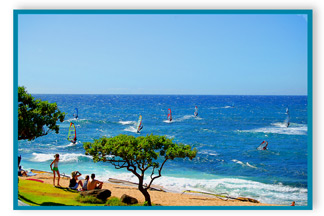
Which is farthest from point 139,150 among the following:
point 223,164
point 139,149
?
point 223,164

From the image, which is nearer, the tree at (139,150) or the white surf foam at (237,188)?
the tree at (139,150)

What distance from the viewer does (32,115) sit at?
7414mm

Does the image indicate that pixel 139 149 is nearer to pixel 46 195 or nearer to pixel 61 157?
pixel 46 195

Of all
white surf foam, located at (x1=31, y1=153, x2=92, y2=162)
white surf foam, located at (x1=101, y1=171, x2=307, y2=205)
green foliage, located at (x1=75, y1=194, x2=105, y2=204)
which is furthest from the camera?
white surf foam, located at (x1=31, y1=153, x2=92, y2=162)

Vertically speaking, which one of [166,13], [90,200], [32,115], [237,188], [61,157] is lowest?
[237,188]

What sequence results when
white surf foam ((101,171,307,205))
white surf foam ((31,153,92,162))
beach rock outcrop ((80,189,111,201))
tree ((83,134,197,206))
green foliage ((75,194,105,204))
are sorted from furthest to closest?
1. white surf foam ((31,153,92,162))
2. white surf foam ((101,171,307,205))
3. beach rock outcrop ((80,189,111,201))
4. green foliage ((75,194,105,204))
5. tree ((83,134,197,206))

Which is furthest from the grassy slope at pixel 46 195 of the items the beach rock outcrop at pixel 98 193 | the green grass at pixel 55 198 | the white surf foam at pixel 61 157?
the white surf foam at pixel 61 157

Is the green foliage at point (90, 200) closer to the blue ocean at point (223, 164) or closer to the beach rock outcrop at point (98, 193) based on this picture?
the beach rock outcrop at point (98, 193)

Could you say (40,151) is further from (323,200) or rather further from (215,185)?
(323,200)

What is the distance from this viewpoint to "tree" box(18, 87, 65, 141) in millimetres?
7305

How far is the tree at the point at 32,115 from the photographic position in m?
7.30

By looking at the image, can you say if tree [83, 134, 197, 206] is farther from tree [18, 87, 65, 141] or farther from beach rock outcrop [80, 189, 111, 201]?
tree [18, 87, 65, 141]

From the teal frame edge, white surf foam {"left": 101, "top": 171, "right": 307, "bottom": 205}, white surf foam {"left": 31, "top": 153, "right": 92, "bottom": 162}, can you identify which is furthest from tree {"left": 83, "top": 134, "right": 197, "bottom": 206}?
white surf foam {"left": 31, "top": 153, "right": 92, "bottom": 162}
